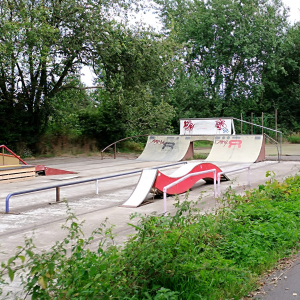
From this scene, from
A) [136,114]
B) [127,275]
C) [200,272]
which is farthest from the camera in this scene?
[136,114]

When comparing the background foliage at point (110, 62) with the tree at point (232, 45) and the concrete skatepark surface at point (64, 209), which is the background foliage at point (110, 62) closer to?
the tree at point (232, 45)

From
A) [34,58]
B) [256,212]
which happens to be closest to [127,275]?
[256,212]

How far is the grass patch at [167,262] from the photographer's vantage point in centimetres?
324

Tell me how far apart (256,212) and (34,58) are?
14.8 meters

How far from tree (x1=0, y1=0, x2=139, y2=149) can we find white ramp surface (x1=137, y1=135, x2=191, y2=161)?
6.47 m

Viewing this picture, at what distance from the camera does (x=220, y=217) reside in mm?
5891

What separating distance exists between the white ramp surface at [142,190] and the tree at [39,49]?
32.0 feet

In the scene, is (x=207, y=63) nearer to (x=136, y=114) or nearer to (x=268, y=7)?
(x=268, y=7)

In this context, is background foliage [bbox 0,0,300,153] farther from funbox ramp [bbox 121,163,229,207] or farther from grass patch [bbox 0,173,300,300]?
grass patch [bbox 0,173,300,300]

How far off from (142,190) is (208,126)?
14.6 m

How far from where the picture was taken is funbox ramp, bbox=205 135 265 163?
20031 mm

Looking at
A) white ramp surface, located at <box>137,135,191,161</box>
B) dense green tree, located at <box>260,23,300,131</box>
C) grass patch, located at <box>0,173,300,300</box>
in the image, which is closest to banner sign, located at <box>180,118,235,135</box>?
white ramp surface, located at <box>137,135,191,161</box>

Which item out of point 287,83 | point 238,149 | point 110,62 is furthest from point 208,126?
point 287,83

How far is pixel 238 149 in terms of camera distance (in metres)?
21.4
